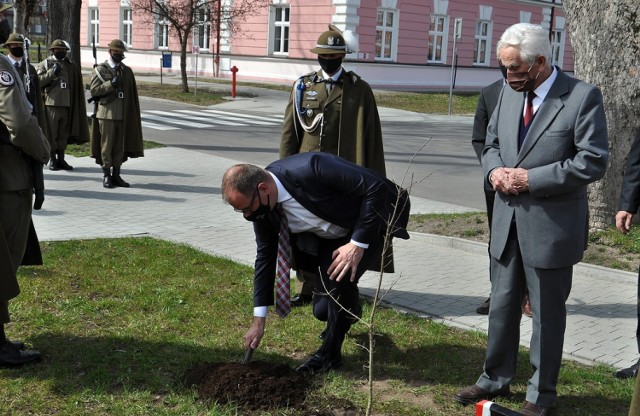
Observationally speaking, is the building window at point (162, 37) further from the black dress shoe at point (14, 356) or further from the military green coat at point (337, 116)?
the black dress shoe at point (14, 356)

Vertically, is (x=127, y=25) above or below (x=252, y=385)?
above

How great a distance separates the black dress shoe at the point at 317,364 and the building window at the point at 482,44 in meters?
36.9

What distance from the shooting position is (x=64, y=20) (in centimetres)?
1723

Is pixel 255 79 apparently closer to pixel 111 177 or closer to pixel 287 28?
pixel 287 28

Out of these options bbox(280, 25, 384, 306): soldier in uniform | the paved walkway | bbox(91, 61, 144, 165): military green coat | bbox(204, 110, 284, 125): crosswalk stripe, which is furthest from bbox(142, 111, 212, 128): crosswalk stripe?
bbox(280, 25, 384, 306): soldier in uniform

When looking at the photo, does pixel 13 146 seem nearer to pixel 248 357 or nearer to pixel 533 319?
pixel 248 357

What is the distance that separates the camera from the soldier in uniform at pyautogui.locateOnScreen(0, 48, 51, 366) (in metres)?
4.49

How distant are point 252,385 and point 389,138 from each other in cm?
1544

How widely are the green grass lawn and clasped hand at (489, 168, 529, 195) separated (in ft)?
3.96

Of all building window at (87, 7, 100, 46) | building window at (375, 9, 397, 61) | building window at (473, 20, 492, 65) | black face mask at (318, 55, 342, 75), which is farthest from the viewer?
building window at (87, 7, 100, 46)

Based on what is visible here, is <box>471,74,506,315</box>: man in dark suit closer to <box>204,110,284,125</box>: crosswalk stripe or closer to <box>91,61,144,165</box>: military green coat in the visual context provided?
<box>91,61,144,165</box>: military green coat

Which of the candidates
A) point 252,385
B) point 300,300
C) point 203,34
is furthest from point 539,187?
point 203,34

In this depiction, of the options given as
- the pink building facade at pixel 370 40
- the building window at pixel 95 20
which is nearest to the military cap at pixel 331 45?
the pink building facade at pixel 370 40

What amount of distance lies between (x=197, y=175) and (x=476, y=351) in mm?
8178
